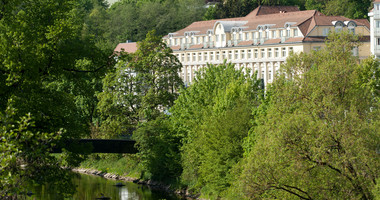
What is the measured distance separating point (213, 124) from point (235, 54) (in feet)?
190

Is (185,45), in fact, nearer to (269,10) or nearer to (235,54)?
(235,54)

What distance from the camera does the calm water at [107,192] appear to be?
54.7 metres

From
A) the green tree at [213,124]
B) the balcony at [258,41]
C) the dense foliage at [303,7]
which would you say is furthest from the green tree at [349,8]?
the green tree at [213,124]

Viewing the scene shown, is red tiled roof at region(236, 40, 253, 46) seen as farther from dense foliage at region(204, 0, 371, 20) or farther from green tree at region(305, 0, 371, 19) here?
green tree at region(305, 0, 371, 19)

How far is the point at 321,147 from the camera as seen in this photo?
31359 millimetres

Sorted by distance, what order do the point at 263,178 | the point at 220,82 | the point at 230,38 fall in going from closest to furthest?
the point at 263,178 < the point at 220,82 < the point at 230,38

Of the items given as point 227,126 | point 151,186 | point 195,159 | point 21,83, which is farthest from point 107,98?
point 21,83

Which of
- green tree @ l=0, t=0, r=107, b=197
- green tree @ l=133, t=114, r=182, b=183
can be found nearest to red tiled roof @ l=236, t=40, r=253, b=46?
green tree @ l=133, t=114, r=182, b=183

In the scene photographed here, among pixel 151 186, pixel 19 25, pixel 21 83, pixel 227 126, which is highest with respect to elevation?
pixel 19 25

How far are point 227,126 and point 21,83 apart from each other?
23.7 metres

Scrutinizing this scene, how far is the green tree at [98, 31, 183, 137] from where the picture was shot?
66.4 metres

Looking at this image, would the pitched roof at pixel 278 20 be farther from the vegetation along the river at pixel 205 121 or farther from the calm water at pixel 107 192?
the calm water at pixel 107 192

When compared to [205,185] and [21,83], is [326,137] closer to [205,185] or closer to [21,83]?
[21,83]

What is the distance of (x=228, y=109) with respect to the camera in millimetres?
51688
